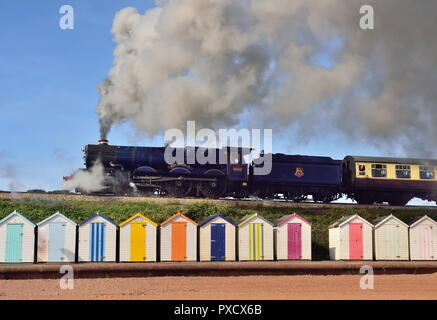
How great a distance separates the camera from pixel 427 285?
20141 millimetres

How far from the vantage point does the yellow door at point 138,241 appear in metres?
21.4

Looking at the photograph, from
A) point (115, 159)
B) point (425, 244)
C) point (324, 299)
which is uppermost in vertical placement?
point (115, 159)

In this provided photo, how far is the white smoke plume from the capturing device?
3050cm

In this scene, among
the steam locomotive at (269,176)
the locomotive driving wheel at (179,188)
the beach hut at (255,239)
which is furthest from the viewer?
the locomotive driving wheel at (179,188)

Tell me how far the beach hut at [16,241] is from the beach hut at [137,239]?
3.51 metres

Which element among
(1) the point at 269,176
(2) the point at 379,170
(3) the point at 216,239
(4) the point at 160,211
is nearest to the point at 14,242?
(3) the point at 216,239

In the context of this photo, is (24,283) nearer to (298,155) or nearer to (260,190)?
(260,190)

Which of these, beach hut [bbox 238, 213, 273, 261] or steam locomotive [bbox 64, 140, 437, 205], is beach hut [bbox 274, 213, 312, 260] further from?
steam locomotive [bbox 64, 140, 437, 205]

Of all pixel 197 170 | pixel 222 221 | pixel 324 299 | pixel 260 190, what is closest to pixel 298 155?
pixel 260 190

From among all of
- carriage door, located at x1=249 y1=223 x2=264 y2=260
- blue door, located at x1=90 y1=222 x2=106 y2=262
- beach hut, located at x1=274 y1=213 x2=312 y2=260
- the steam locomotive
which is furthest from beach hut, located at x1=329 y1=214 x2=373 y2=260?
the steam locomotive

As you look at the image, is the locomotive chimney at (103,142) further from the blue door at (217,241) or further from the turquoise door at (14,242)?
the blue door at (217,241)

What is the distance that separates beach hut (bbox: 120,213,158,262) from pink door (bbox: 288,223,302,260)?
5658 millimetres

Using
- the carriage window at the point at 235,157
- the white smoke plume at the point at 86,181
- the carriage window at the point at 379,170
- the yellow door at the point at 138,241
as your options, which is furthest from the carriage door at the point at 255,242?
the carriage window at the point at 379,170

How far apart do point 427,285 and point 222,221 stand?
8.26 meters
